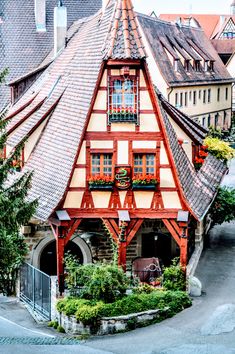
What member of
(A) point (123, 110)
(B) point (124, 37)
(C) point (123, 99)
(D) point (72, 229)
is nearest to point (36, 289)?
(D) point (72, 229)

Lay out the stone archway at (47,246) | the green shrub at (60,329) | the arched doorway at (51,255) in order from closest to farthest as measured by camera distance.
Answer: the green shrub at (60,329) < the stone archway at (47,246) < the arched doorway at (51,255)

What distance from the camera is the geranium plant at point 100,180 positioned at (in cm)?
2378

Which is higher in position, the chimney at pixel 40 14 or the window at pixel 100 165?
the chimney at pixel 40 14

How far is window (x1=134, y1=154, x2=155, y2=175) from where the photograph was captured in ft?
79.3

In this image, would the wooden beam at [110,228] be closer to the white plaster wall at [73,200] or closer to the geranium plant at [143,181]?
the white plaster wall at [73,200]

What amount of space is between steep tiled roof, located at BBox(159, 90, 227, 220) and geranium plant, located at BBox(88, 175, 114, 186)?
2176mm

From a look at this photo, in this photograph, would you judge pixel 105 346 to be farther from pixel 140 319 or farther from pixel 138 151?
pixel 138 151

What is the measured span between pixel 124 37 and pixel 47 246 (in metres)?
7.48

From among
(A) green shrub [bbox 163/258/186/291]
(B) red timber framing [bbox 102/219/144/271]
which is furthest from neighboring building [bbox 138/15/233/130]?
(A) green shrub [bbox 163/258/186/291]

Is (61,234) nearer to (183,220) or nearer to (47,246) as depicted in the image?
(47,246)

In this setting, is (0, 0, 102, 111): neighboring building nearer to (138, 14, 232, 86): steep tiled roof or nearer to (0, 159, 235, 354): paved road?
(138, 14, 232, 86): steep tiled roof

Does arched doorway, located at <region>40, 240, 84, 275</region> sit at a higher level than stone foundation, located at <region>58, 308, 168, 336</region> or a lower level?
higher

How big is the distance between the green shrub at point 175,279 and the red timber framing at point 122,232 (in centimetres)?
146

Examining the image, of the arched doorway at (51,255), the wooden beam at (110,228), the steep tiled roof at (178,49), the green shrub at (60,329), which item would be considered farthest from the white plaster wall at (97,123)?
the steep tiled roof at (178,49)
